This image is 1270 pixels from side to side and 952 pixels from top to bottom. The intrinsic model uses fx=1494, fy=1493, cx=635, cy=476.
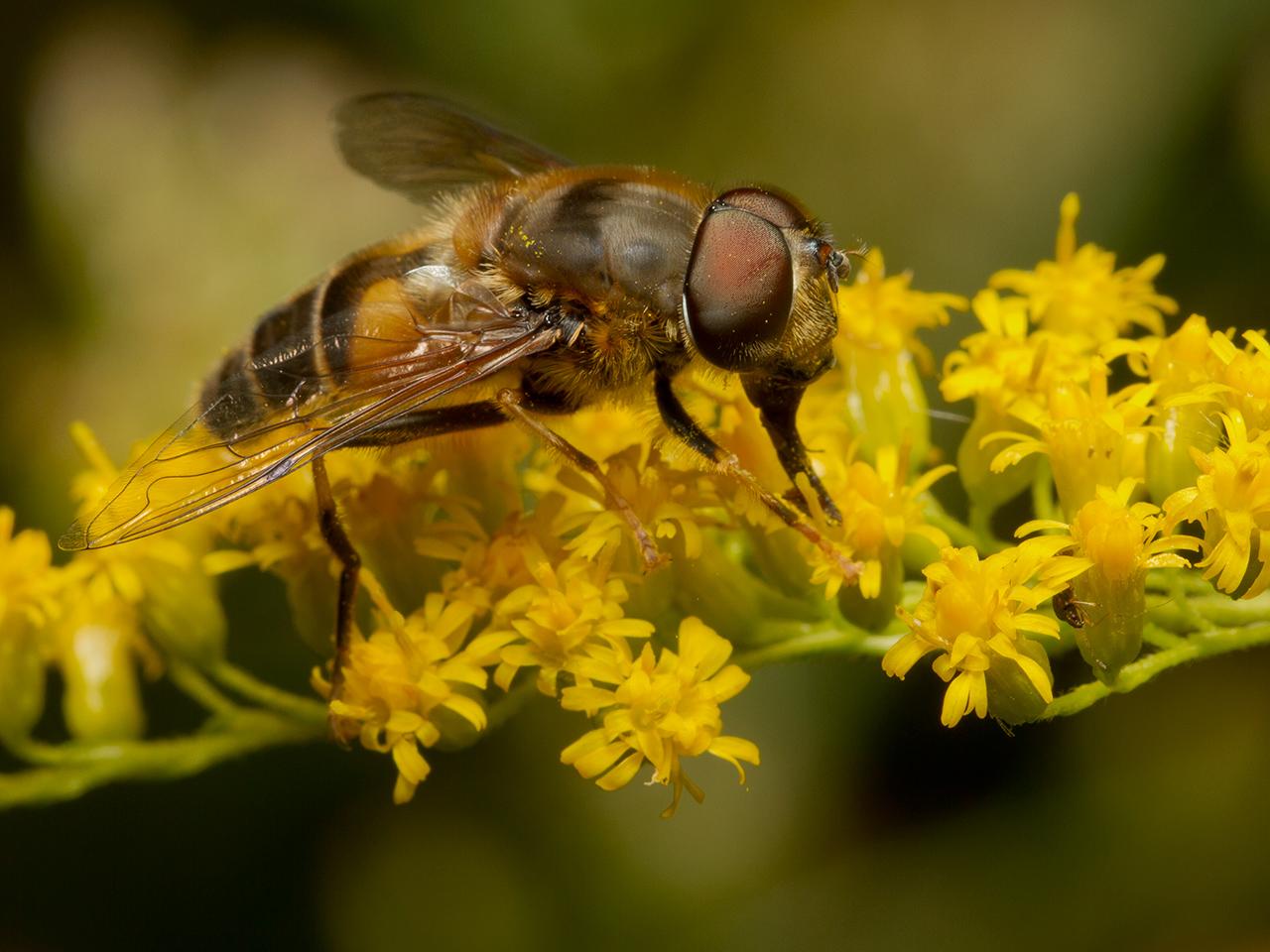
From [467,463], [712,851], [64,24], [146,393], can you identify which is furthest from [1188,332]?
[64,24]

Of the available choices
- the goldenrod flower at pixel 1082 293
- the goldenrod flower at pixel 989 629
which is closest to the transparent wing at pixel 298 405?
the goldenrod flower at pixel 989 629

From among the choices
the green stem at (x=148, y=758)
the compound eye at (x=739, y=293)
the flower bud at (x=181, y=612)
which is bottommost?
the green stem at (x=148, y=758)

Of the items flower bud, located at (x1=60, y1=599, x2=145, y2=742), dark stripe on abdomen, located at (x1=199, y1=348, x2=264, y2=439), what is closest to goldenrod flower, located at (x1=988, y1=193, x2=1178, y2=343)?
dark stripe on abdomen, located at (x1=199, y1=348, x2=264, y2=439)

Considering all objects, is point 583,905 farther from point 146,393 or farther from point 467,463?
point 146,393

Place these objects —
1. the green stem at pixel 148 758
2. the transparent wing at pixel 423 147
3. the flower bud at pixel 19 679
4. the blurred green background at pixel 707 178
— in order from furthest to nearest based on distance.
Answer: the blurred green background at pixel 707 178
the transparent wing at pixel 423 147
the flower bud at pixel 19 679
the green stem at pixel 148 758

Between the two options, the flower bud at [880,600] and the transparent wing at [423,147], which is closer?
the flower bud at [880,600]

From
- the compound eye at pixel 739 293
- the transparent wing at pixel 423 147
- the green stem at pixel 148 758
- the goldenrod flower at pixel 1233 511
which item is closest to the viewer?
the goldenrod flower at pixel 1233 511

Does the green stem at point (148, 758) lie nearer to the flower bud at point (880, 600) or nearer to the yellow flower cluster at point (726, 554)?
the yellow flower cluster at point (726, 554)
